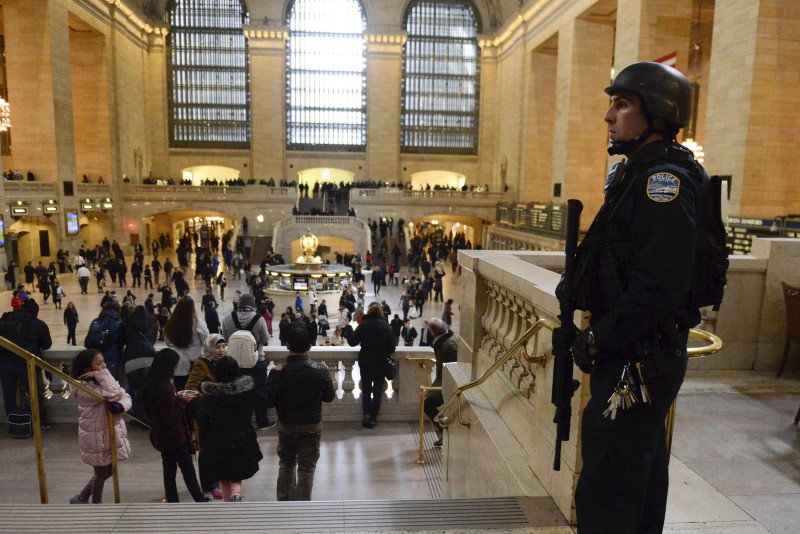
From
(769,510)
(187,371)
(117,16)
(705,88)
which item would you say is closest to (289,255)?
(117,16)

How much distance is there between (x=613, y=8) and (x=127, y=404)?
23081 mm

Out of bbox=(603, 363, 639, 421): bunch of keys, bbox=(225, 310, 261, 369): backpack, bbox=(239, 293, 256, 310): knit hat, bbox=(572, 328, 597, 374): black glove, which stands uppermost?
bbox=(572, 328, 597, 374): black glove

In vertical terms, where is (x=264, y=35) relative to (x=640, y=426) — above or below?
above

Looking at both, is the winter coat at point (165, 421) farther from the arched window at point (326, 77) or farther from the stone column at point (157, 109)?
the arched window at point (326, 77)

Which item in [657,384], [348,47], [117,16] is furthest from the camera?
[348,47]

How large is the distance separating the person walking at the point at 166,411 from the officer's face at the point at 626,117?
10.0 feet

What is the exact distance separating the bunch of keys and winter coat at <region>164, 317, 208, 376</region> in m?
4.28

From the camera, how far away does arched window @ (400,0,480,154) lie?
120 ft

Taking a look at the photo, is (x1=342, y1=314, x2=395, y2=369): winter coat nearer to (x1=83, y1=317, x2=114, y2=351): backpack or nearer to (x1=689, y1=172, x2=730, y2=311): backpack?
(x1=83, y1=317, x2=114, y2=351): backpack

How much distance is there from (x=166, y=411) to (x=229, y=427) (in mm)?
527

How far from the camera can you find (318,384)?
3689mm

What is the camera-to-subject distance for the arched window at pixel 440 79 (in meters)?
36.7

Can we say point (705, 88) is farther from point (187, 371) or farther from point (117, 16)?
point (117, 16)

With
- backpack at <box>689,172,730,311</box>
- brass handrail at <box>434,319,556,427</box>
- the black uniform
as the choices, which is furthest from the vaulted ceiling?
the black uniform
